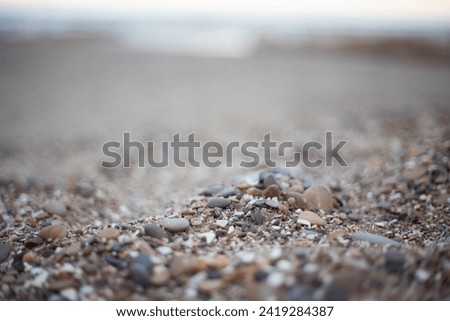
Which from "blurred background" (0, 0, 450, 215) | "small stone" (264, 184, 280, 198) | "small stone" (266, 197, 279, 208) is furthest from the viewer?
"blurred background" (0, 0, 450, 215)

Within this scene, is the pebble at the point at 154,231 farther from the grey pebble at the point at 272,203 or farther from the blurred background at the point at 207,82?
the blurred background at the point at 207,82

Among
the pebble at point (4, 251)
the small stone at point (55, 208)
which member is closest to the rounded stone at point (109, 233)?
the pebble at point (4, 251)

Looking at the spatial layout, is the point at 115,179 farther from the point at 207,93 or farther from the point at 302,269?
the point at 207,93

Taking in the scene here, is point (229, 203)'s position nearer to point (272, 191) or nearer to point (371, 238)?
point (272, 191)

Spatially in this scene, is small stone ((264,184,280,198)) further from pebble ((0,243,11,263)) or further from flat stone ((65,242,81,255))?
pebble ((0,243,11,263))

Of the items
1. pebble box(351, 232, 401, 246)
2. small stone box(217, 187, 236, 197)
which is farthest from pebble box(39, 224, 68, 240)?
pebble box(351, 232, 401, 246)
